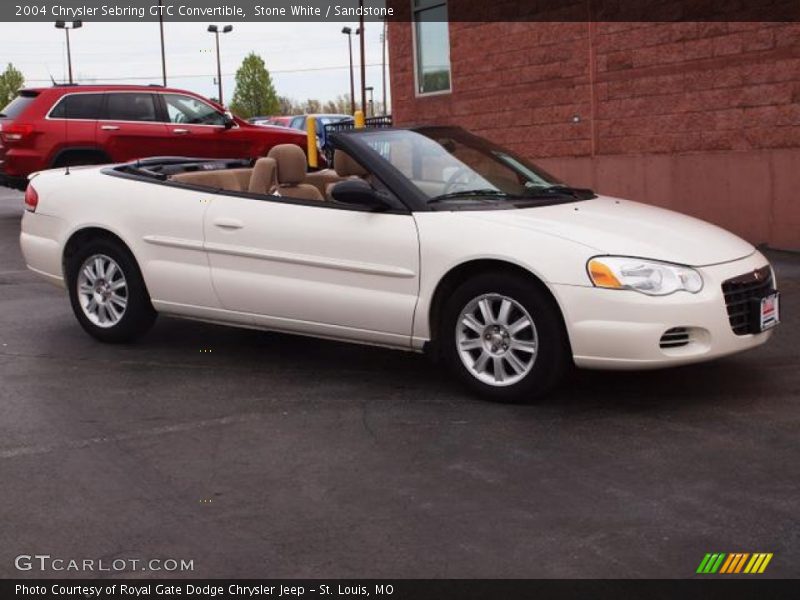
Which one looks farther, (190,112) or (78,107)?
(190,112)

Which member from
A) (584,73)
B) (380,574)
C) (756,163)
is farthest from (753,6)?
(380,574)

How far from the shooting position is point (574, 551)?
411 cm

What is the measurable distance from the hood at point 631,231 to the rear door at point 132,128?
1087 cm

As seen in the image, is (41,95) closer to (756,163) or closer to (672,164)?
(672,164)

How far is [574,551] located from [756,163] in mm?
8941

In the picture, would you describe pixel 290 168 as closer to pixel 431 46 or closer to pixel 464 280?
pixel 464 280

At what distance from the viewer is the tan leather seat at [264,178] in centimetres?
745

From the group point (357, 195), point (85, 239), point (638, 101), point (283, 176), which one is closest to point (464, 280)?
point (357, 195)

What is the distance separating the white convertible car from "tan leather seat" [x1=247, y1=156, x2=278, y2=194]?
1 centimetres

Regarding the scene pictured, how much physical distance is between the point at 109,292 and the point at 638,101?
307 inches

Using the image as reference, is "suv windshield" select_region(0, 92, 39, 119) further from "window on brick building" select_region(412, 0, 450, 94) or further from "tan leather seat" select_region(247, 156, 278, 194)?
"tan leather seat" select_region(247, 156, 278, 194)

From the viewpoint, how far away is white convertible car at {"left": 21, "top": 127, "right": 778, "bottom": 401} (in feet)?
19.6

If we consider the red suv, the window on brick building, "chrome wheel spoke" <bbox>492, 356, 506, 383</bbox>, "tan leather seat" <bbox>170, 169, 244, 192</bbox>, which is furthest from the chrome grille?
the red suv

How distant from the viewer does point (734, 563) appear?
3.98 metres
